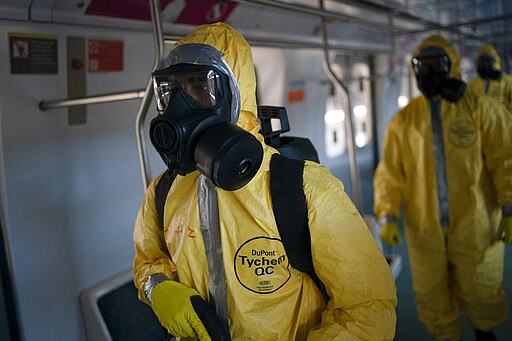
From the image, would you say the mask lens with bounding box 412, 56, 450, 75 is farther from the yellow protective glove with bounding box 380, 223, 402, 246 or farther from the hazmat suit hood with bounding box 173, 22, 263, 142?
the hazmat suit hood with bounding box 173, 22, 263, 142

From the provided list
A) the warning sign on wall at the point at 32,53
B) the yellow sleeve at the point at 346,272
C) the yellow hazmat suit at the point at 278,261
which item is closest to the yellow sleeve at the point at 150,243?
the yellow hazmat suit at the point at 278,261

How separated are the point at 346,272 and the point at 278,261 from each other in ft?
0.62

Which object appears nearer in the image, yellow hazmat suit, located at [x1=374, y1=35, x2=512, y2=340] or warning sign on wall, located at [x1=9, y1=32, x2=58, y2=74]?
warning sign on wall, located at [x1=9, y1=32, x2=58, y2=74]

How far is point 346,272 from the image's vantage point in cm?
125

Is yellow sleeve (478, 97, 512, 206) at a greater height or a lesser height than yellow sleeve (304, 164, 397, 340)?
greater

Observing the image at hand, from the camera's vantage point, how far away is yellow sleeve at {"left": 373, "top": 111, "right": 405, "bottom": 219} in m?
2.76

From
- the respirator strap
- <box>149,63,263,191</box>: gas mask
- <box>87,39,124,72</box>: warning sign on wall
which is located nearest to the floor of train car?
the respirator strap

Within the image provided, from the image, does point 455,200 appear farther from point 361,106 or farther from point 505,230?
point 361,106

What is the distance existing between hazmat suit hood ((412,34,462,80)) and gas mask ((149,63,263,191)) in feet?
5.78

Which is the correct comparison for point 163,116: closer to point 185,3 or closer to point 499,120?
point 185,3

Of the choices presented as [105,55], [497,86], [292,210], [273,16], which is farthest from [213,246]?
[497,86]

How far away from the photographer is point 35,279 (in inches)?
87.8

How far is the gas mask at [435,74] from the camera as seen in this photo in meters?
2.56

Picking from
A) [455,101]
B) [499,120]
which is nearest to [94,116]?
[455,101]
